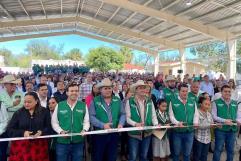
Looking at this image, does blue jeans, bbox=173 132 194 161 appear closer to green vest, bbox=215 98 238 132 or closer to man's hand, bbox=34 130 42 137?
green vest, bbox=215 98 238 132

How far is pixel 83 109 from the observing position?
165 inches

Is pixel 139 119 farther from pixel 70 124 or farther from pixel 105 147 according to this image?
pixel 70 124

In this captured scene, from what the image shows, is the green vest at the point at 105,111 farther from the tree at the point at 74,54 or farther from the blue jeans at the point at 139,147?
the tree at the point at 74,54

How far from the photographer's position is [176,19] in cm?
1753

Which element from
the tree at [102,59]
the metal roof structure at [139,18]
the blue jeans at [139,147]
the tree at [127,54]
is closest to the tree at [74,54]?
the tree at [127,54]

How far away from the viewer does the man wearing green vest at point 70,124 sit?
13.4 ft

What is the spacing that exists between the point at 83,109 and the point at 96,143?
610 millimetres

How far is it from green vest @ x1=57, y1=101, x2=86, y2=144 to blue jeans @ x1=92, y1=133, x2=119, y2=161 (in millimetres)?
405

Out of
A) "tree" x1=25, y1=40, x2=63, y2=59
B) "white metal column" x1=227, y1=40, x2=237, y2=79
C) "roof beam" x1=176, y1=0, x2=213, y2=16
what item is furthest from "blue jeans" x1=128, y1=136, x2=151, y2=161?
"tree" x1=25, y1=40, x2=63, y2=59

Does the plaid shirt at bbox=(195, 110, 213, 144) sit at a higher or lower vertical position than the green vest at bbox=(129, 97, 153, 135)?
lower

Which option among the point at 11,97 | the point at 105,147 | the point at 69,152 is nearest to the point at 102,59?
the point at 11,97

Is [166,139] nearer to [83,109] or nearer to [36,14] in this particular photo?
[83,109]

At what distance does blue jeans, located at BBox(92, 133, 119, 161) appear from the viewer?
444 centimetres

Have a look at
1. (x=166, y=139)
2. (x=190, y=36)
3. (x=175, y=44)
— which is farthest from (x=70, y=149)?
(x=175, y=44)
